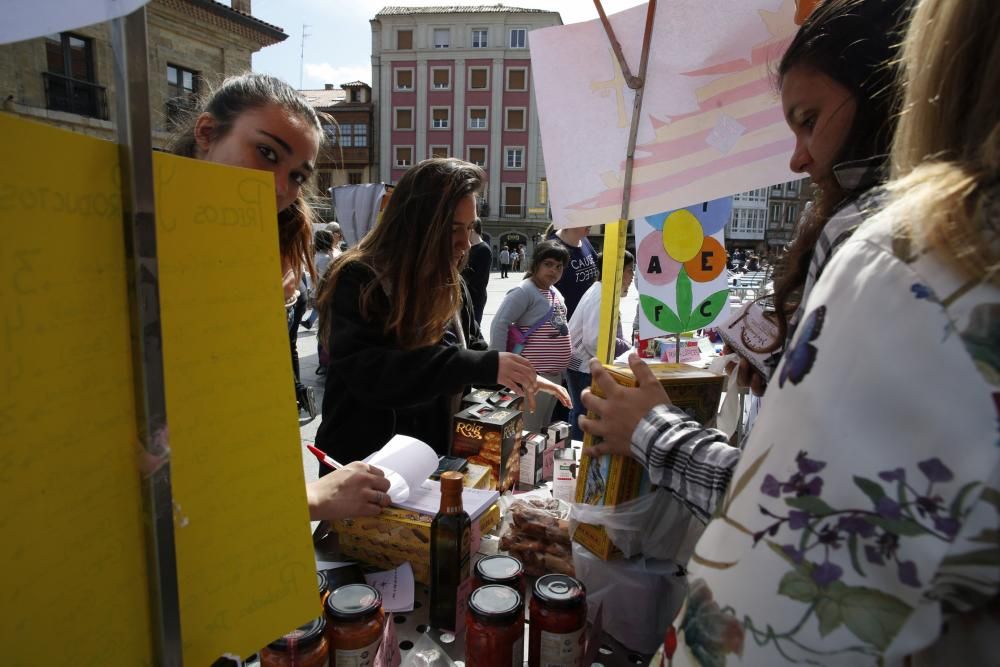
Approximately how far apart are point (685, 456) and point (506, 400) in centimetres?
96

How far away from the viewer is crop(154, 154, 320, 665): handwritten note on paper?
559mm

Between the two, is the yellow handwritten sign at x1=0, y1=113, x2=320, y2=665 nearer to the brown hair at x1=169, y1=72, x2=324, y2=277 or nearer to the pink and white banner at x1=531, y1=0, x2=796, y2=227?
the brown hair at x1=169, y1=72, x2=324, y2=277

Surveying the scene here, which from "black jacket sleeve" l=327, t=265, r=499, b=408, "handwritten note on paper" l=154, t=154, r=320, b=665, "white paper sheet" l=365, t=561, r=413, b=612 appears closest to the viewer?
"handwritten note on paper" l=154, t=154, r=320, b=665

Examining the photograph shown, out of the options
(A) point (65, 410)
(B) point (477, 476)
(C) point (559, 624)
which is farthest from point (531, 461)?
(A) point (65, 410)

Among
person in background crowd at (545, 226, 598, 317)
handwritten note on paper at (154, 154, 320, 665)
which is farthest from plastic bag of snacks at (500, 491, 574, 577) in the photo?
person in background crowd at (545, 226, 598, 317)

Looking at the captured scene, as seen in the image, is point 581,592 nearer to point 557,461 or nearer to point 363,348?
point 557,461

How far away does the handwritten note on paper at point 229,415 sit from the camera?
56cm

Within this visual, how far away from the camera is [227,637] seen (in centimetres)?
62

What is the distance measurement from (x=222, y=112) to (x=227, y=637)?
1.23m

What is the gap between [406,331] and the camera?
5.90 ft

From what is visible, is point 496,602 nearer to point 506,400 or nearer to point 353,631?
point 353,631

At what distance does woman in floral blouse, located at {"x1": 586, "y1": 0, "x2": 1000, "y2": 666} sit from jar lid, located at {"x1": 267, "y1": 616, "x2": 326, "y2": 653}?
0.54 meters

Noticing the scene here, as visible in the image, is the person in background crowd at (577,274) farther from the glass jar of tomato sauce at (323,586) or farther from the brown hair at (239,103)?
the glass jar of tomato sauce at (323,586)

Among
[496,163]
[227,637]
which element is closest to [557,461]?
[227,637]
